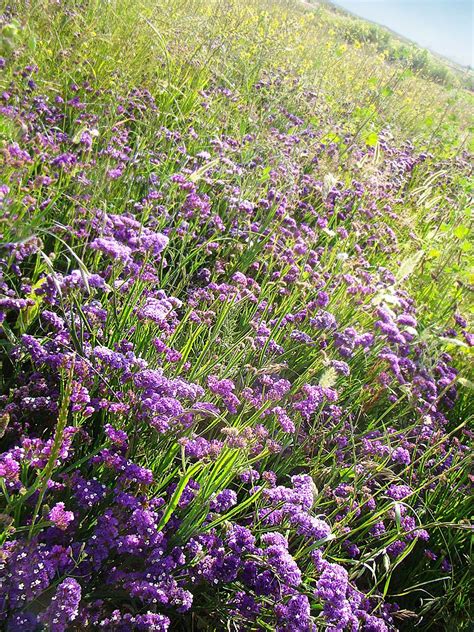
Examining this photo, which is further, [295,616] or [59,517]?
[295,616]

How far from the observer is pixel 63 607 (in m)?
1.34

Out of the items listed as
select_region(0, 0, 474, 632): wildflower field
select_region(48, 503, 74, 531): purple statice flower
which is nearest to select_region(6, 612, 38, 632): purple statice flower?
select_region(0, 0, 474, 632): wildflower field

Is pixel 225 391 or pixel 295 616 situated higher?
pixel 225 391

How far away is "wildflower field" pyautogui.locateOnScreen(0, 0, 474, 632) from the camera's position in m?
1.65

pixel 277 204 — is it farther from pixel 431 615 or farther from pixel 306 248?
pixel 431 615

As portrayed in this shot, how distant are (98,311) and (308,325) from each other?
1418 mm

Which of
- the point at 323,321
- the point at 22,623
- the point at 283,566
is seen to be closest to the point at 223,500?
the point at 283,566

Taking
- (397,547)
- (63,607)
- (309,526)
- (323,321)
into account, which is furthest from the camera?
(323,321)

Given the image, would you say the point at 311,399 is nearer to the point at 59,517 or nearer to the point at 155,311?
the point at 155,311

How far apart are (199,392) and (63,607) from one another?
801 millimetres

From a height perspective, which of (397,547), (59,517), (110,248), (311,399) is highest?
(110,248)

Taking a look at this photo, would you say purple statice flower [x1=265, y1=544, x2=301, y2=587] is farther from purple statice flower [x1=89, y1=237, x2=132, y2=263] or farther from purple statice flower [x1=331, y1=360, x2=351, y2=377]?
purple statice flower [x1=89, y1=237, x2=132, y2=263]

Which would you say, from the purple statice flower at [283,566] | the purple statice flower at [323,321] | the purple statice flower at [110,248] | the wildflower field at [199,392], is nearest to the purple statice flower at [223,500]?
the wildflower field at [199,392]

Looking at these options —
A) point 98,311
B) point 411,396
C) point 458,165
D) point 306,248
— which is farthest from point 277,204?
point 458,165
